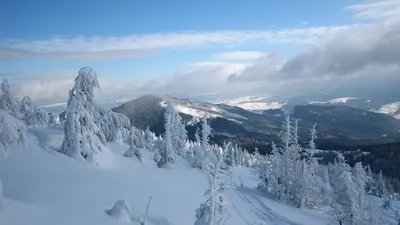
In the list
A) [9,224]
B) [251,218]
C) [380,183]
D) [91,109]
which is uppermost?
[91,109]

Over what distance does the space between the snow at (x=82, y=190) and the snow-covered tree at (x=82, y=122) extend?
1.49m

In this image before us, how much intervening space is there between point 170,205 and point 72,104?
12757mm

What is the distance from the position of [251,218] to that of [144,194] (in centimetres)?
1653

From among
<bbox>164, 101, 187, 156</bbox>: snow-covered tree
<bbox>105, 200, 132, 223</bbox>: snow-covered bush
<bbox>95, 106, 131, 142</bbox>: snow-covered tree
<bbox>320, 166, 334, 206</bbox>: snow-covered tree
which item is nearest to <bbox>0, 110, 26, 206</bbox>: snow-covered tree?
Result: <bbox>105, 200, 132, 223</bbox>: snow-covered bush

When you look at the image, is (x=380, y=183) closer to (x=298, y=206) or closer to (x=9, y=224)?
(x=298, y=206)

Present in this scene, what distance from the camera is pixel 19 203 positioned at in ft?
58.6

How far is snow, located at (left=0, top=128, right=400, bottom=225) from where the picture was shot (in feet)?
62.7

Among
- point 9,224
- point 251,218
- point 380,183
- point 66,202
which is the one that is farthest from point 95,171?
point 380,183

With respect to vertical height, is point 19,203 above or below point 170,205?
above

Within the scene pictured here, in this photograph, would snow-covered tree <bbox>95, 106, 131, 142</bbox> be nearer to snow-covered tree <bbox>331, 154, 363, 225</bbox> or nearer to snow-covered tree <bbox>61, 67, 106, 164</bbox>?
snow-covered tree <bbox>61, 67, 106, 164</bbox>

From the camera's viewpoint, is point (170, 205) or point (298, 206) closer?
point (170, 205)

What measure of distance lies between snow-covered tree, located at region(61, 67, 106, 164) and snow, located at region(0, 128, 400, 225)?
1.49m

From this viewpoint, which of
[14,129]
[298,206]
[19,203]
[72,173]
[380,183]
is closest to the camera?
[14,129]

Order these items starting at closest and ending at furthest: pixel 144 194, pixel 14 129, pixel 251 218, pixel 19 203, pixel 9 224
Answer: pixel 14 129 < pixel 9 224 < pixel 19 203 < pixel 144 194 < pixel 251 218
